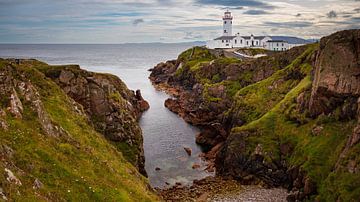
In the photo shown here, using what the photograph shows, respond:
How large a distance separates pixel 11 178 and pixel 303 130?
5863 cm

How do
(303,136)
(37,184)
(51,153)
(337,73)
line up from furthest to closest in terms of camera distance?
(303,136)
(337,73)
(51,153)
(37,184)

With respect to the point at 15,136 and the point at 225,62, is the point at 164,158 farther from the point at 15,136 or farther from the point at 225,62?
the point at 225,62

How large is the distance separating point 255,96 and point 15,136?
7326cm

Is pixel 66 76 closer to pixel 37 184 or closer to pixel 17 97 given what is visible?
pixel 17 97

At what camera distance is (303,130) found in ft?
244

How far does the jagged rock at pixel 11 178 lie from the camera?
1077 inches

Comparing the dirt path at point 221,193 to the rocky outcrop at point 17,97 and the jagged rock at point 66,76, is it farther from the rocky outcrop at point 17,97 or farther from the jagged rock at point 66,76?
the rocky outcrop at point 17,97

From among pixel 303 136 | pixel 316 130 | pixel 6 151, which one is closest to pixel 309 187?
pixel 316 130

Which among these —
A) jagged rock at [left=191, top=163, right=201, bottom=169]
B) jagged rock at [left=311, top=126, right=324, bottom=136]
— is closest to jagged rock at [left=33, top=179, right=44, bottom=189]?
jagged rock at [left=191, top=163, right=201, bottom=169]

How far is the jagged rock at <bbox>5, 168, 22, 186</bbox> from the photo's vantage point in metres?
27.4

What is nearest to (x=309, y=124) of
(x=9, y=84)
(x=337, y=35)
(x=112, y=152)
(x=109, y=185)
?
(x=337, y=35)

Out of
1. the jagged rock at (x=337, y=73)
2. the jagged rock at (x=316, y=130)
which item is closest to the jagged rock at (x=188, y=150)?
the jagged rock at (x=316, y=130)

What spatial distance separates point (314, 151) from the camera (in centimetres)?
6719

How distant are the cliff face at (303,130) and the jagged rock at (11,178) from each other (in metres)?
→ 42.7
